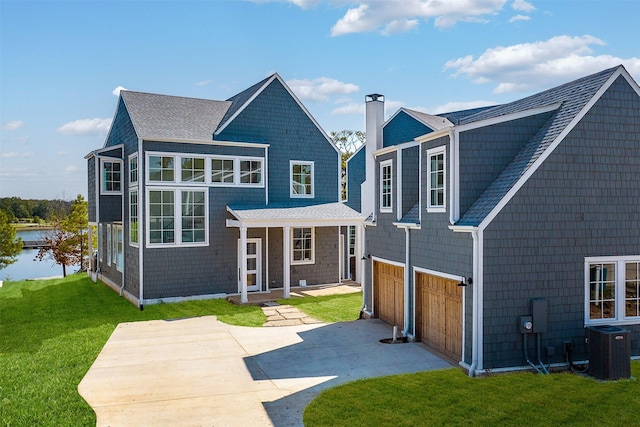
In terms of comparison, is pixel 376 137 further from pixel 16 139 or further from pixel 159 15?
pixel 16 139

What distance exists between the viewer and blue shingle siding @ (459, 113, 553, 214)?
9.78 meters

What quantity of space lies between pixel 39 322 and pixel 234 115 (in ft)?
31.2

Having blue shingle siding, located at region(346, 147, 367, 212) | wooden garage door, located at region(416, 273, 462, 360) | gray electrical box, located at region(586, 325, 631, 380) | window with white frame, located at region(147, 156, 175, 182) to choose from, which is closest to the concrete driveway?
wooden garage door, located at region(416, 273, 462, 360)

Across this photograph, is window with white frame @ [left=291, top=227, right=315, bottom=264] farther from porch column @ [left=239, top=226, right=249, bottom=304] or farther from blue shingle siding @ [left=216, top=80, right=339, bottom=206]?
porch column @ [left=239, top=226, right=249, bottom=304]

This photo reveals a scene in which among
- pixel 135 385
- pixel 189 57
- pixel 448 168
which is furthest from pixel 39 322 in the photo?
pixel 448 168

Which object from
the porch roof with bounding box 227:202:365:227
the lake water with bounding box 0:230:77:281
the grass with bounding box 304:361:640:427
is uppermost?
the porch roof with bounding box 227:202:365:227

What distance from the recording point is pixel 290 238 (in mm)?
19172

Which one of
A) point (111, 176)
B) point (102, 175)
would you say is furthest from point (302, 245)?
point (102, 175)

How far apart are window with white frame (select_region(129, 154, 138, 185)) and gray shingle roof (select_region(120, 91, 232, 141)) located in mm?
1192

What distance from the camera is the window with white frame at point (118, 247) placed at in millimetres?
18812

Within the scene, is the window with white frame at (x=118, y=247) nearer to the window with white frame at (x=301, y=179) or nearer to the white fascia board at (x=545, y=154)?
the window with white frame at (x=301, y=179)

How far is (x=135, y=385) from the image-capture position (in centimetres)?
877

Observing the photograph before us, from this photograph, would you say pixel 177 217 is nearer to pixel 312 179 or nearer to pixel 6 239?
pixel 312 179

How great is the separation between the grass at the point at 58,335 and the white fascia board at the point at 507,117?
7.88m
